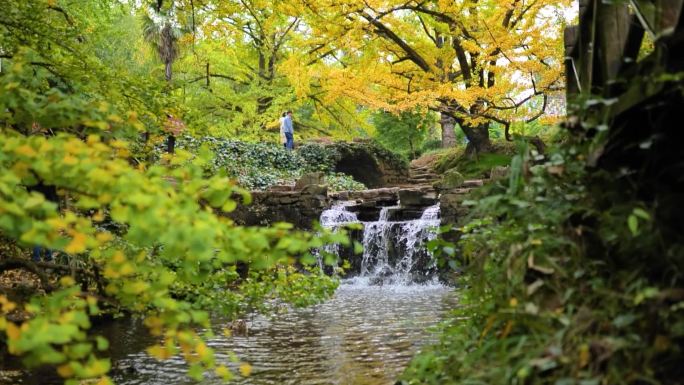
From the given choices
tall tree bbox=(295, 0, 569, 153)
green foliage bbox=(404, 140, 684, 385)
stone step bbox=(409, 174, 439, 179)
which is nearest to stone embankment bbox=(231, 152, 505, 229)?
tall tree bbox=(295, 0, 569, 153)

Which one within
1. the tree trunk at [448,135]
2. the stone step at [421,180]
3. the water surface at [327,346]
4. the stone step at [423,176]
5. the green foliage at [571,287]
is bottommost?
the water surface at [327,346]

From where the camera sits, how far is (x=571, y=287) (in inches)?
96.6

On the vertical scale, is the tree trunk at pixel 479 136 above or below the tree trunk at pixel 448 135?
below

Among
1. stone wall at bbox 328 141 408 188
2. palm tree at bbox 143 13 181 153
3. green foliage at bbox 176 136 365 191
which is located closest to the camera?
green foliage at bbox 176 136 365 191

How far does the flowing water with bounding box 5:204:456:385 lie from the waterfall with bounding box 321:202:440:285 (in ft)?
3.79

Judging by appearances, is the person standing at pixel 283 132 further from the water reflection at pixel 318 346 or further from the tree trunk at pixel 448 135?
the water reflection at pixel 318 346

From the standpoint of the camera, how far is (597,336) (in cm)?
221

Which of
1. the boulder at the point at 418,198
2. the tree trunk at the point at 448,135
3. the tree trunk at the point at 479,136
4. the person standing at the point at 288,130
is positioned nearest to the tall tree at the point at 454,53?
the tree trunk at the point at 479,136

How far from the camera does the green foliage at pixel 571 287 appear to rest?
2117 millimetres

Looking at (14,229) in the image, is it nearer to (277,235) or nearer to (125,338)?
(277,235)

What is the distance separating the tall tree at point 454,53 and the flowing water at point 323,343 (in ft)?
13.8

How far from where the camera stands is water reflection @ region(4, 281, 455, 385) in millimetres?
6031

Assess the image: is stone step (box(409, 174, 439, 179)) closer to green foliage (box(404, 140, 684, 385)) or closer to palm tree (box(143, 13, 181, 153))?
palm tree (box(143, 13, 181, 153))

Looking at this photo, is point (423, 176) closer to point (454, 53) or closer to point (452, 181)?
point (454, 53)
